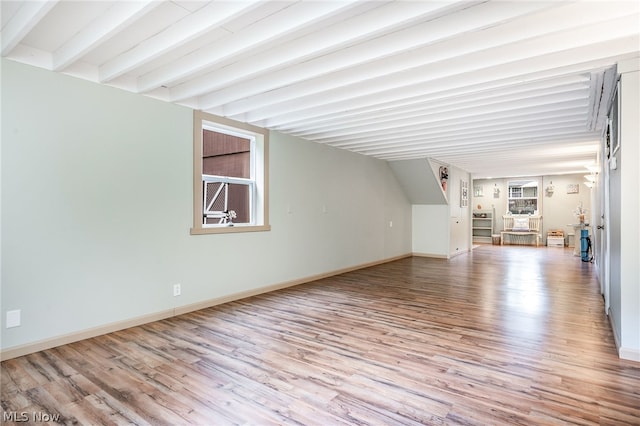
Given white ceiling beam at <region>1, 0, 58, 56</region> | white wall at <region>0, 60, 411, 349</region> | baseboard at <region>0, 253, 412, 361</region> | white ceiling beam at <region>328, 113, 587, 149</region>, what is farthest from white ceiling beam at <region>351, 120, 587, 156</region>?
white ceiling beam at <region>1, 0, 58, 56</region>

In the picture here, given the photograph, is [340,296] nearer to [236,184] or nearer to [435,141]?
[236,184]

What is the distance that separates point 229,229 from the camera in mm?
4453

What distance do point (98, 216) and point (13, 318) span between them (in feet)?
3.25

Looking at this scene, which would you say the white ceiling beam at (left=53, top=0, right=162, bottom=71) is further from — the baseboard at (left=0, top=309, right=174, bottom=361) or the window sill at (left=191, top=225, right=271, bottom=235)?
the baseboard at (left=0, top=309, right=174, bottom=361)

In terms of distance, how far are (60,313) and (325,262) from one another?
12.5 feet

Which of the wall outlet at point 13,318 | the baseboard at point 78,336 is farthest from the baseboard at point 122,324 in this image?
the wall outlet at point 13,318

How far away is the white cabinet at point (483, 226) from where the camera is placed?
13000 mm

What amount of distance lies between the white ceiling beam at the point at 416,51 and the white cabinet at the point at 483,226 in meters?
11.3

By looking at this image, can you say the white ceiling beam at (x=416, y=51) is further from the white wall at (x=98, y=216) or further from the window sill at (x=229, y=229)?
the window sill at (x=229, y=229)

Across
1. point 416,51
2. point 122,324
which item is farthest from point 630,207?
point 122,324

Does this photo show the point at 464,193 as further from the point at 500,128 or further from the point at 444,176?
the point at 500,128

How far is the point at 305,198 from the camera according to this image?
18.5 feet

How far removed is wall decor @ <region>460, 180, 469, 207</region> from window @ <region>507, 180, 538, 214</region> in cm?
378

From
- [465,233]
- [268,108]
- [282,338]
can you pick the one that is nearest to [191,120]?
[268,108]
